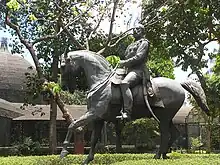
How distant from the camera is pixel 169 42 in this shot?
22781 millimetres

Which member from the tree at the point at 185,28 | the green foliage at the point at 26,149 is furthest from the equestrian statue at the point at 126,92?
the green foliage at the point at 26,149

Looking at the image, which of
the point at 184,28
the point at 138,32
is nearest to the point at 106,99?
the point at 138,32

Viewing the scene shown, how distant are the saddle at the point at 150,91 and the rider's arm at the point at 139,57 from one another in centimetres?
24

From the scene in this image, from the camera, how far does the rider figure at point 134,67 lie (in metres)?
9.59

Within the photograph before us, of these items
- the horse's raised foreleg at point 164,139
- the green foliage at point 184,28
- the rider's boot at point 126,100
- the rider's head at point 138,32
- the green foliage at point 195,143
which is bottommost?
the green foliage at point 195,143

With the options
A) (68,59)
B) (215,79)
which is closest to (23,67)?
(215,79)

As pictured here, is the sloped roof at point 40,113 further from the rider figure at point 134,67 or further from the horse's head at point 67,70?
the rider figure at point 134,67

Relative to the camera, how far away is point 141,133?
96.2 feet

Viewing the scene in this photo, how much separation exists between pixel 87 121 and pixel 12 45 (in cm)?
1464

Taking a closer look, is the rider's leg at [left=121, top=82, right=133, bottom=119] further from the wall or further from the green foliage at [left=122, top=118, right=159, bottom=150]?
the wall

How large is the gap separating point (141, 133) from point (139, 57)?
788 inches

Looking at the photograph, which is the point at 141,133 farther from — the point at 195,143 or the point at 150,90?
the point at 150,90

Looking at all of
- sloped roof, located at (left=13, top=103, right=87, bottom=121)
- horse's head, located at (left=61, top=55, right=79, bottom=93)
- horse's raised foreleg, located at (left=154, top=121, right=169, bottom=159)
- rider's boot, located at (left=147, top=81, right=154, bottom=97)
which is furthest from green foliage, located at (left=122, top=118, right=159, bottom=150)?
A: rider's boot, located at (left=147, top=81, right=154, bottom=97)

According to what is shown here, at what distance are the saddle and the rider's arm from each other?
24 centimetres
